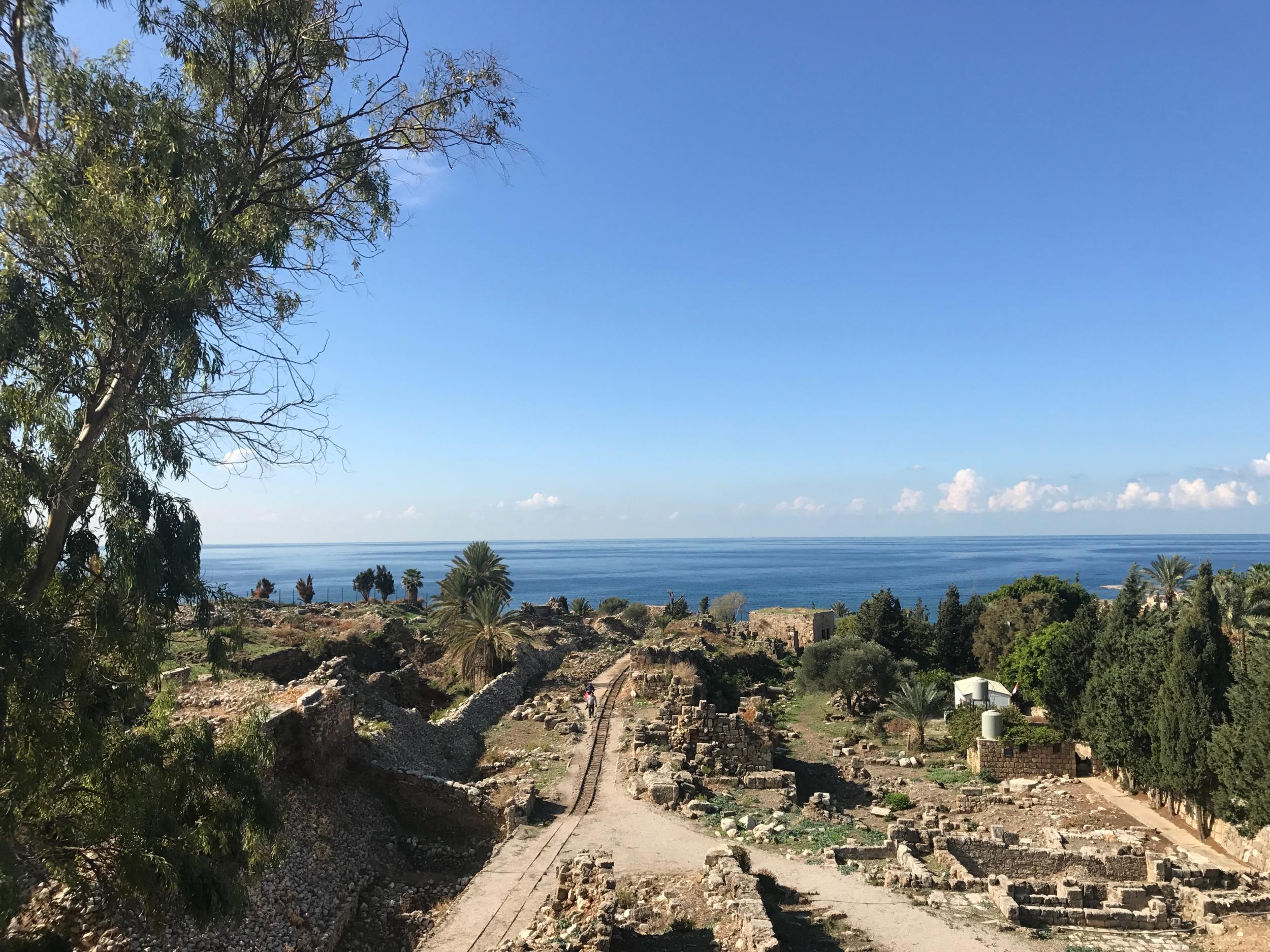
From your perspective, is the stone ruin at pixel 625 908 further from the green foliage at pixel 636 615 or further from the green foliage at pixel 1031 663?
the green foliage at pixel 636 615

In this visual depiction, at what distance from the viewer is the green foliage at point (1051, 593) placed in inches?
2061

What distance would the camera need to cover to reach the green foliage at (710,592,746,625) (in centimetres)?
7369

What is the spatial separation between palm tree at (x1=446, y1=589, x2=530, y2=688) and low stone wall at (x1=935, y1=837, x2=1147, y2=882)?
22.4 meters

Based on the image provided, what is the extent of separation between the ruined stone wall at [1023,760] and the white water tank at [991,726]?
35 cm

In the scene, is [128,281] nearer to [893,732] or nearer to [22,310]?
[22,310]

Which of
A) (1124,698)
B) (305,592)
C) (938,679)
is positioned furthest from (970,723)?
(305,592)

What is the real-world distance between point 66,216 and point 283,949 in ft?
38.3

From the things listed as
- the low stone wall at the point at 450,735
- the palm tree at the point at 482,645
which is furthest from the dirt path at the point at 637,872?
the palm tree at the point at 482,645

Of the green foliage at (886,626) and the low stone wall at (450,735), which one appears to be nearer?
the low stone wall at (450,735)

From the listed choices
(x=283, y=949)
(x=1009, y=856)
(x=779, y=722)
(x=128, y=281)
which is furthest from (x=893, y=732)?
(x=128, y=281)

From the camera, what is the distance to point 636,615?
232 ft

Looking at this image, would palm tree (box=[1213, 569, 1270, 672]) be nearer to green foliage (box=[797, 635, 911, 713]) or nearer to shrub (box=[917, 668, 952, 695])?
shrub (box=[917, 668, 952, 695])

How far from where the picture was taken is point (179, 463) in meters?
8.16

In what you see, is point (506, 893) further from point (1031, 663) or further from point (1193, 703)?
point (1031, 663)
